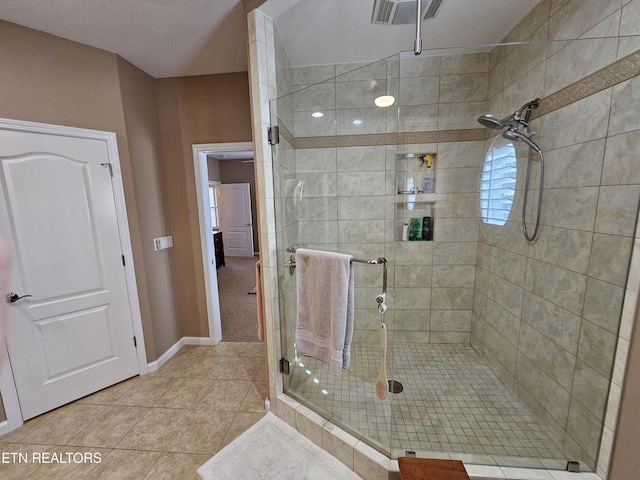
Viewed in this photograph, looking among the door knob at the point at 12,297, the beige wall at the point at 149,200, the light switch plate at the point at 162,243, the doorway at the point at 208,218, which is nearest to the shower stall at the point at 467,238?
the doorway at the point at 208,218

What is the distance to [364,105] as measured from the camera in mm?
2029

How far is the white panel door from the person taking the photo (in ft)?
5.35

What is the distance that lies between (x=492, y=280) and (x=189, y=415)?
2535 millimetres

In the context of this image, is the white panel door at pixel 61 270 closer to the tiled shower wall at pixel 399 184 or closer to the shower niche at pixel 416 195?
the tiled shower wall at pixel 399 184

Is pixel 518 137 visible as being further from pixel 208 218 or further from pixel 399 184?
pixel 208 218

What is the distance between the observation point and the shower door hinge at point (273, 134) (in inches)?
60.4

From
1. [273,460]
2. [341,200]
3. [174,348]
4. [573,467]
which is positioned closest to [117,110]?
[341,200]

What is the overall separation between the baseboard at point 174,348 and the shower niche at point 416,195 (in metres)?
2.32

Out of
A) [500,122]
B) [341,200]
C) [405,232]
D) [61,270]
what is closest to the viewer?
[500,122]

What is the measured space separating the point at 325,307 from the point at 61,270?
6.36 feet

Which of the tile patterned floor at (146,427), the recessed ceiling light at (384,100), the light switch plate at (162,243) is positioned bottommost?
the tile patterned floor at (146,427)

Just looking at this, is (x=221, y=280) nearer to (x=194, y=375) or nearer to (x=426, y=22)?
(x=194, y=375)

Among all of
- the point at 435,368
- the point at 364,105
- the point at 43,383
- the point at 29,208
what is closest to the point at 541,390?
the point at 435,368

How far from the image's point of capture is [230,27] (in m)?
1.68
